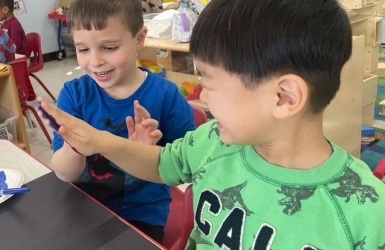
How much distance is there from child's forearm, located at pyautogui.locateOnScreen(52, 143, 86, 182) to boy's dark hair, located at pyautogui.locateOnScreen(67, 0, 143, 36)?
0.96ft

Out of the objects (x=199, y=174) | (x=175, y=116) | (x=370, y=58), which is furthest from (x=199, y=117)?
(x=370, y=58)

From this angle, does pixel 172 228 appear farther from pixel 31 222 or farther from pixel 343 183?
pixel 343 183

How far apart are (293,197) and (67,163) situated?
1.71 feet

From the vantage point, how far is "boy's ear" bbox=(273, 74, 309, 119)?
0.64 meters

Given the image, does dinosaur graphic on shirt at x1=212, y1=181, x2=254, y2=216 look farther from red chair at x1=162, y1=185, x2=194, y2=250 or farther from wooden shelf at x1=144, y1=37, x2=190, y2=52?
wooden shelf at x1=144, y1=37, x2=190, y2=52

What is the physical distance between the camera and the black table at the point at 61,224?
80 cm

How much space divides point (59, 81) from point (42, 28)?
1150mm

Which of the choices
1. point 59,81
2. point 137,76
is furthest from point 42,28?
point 137,76

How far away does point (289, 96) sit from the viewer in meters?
0.66

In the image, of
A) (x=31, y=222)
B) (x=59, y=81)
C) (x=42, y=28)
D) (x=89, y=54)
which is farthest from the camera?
(x=42, y=28)

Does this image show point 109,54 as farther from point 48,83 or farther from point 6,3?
point 48,83

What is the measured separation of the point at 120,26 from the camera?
1.08m

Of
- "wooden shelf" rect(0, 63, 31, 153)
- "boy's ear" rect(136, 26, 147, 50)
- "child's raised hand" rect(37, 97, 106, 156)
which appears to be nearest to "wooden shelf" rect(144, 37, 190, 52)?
"wooden shelf" rect(0, 63, 31, 153)

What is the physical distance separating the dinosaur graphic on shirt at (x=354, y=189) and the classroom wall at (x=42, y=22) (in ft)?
16.4
